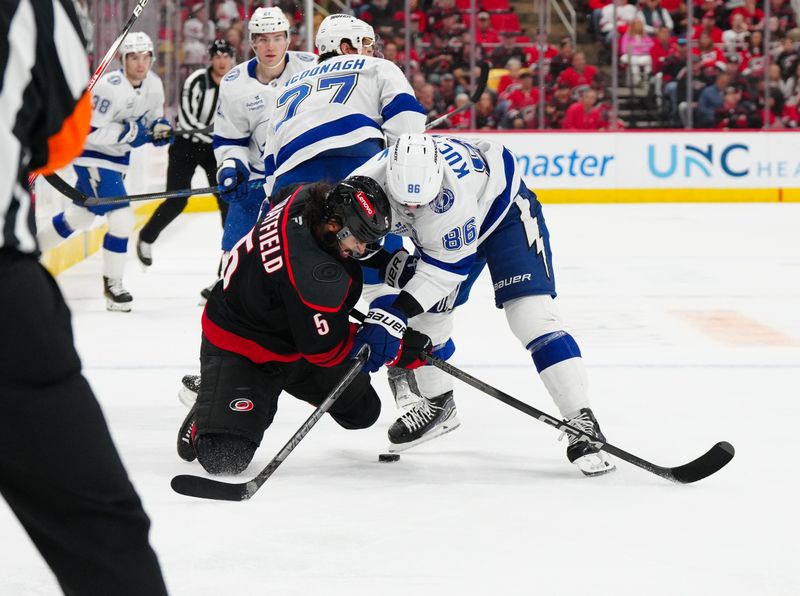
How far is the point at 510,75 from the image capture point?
35.5 ft

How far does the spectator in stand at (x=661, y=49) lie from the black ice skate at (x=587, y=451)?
864cm

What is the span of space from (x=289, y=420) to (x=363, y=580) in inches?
54.0

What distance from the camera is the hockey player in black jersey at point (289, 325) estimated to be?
253 cm

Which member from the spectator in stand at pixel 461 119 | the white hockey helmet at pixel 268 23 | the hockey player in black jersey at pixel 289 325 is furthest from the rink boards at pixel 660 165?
the hockey player in black jersey at pixel 289 325

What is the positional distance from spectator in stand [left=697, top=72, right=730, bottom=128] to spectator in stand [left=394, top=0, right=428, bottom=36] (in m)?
2.45

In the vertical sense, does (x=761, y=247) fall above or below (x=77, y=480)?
below

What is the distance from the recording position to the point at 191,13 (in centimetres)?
1017

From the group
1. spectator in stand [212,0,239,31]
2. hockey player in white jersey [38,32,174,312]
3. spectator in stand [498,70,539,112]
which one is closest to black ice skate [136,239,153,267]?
hockey player in white jersey [38,32,174,312]

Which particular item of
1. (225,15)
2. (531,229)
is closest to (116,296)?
(531,229)

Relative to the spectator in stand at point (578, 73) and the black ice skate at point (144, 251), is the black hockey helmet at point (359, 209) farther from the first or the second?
the spectator in stand at point (578, 73)

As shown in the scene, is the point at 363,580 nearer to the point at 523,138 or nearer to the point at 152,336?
the point at 152,336

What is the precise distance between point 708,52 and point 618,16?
2.77ft

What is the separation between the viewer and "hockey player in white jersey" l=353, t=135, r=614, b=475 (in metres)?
2.62

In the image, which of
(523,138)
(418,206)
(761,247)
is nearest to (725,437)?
(418,206)
